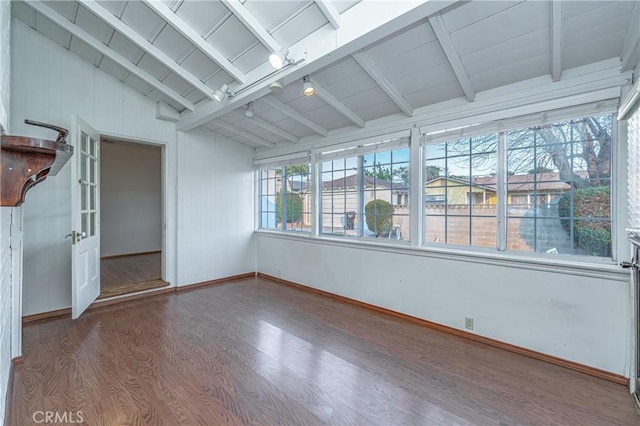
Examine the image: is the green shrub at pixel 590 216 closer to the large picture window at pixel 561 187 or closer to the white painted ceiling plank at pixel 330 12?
the large picture window at pixel 561 187

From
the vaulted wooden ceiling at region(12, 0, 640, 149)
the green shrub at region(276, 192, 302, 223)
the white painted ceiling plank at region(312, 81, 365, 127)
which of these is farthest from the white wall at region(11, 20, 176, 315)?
the white painted ceiling plank at region(312, 81, 365, 127)

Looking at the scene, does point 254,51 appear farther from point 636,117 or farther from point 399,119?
point 636,117

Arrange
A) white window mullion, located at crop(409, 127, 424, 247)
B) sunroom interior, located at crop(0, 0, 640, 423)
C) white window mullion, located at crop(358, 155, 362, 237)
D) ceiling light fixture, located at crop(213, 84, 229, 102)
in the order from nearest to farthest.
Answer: sunroom interior, located at crop(0, 0, 640, 423), ceiling light fixture, located at crop(213, 84, 229, 102), white window mullion, located at crop(409, 127, 424, 247), white window mullion, located at crop(358, 155, 362, 237)

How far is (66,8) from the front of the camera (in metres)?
2.66

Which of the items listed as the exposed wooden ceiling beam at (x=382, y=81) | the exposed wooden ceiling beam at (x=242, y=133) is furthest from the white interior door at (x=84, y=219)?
the exposed wooden ceiling beam at (x=382, y=81)

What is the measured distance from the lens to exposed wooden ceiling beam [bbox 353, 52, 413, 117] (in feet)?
7.91

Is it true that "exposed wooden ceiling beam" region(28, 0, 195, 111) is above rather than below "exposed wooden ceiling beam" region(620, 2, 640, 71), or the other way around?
above

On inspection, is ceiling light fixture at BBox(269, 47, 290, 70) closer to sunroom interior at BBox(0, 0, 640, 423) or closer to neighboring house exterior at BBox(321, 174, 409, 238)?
sunroom interior at BBox(0, 0, 640, 423)

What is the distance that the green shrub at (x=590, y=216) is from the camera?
7.28ft

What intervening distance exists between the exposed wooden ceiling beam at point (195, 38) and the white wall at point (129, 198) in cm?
427

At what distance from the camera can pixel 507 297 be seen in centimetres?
257

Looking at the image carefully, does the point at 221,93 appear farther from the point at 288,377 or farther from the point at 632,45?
the point at 632,45

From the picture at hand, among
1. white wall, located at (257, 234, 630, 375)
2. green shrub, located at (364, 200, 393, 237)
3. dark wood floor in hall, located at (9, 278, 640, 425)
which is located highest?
green shrub, located at (364, 200, 393, 237)

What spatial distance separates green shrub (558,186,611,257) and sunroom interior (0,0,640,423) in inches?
0.5
